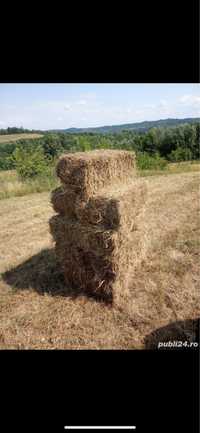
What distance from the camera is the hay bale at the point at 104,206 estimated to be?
3467 mm

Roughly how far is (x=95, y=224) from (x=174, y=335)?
1388 millimetres

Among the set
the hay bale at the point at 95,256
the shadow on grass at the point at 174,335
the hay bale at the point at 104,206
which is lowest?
the shadow on grass at the point at 174,335

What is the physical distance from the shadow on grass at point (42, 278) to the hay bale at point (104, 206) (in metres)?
0.93

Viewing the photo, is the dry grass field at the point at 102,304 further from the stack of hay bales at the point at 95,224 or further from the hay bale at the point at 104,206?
the hay bale at the point at 104,206

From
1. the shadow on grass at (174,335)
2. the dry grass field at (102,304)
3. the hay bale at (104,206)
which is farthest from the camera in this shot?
the hay bale at (104,206)

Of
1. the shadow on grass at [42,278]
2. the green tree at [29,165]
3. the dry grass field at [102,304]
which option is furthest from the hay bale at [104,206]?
the green tree at [29,165]

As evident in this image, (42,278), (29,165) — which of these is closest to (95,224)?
(42,278)

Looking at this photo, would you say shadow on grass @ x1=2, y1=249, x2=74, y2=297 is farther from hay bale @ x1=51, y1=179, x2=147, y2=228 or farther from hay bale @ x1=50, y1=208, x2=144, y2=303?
hay bale @ x1=51, y1=179, x2=147, y2=228

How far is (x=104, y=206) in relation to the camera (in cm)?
348

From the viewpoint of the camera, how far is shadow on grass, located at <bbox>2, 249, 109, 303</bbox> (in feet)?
13.1

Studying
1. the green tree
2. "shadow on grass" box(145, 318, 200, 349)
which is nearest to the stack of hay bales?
"shadow on grass" box(145, 318, 200, 349)

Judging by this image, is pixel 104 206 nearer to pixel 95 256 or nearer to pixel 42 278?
pixel 95 256
